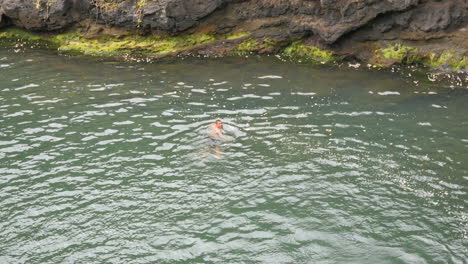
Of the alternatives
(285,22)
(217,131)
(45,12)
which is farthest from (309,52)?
(45,12)

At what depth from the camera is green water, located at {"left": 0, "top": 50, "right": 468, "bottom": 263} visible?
12.7m

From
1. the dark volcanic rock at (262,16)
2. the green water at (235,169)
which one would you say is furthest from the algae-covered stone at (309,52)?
→ the green water at (235,169)

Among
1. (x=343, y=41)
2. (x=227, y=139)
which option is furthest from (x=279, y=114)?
(x=343, y=41)

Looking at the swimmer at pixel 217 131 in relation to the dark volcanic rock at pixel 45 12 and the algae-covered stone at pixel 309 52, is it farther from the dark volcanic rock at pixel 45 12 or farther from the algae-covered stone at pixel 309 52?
the dark volcanic rock at pixel 45 12

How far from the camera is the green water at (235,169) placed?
12672 mm

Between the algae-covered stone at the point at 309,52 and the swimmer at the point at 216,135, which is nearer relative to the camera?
the swimmer at the point at 216,135

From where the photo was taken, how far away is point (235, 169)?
53.4 ft

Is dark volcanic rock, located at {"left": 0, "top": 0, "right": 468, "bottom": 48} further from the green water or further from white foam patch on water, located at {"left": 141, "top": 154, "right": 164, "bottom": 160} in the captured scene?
white foam patch on water, located at {"left": 141, "top": 154, "right": 164, "bottom": 160}

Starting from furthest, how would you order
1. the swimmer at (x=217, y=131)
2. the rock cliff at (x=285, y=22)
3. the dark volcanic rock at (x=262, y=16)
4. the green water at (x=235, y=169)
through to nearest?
the dark volcanic rock at (x=262, y=16), the rock cliff at (x=285, y=22), the swimmer at (x=217, y=131), the green water at (x=235, y=169)

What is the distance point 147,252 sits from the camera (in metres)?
12.4

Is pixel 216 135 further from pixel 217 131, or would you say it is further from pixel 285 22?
pixel 285 22

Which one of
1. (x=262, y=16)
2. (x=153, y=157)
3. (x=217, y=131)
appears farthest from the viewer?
(x=262, y=16)

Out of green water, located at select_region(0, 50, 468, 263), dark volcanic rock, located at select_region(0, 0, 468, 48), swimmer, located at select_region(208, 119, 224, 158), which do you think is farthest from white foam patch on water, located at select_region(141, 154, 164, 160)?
dark volcanic rock, located at select_region(0, 0, 468, 48)

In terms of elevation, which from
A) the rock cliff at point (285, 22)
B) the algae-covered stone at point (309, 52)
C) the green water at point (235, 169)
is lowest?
the green water at point (235, 169)
